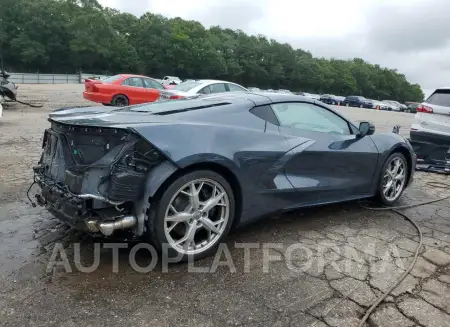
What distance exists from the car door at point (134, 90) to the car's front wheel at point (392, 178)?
11.3m

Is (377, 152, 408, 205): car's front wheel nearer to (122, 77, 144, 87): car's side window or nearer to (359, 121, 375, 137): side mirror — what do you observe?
(359, 121, 375, 137): side mirror

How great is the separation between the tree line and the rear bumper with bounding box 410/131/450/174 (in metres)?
56.8

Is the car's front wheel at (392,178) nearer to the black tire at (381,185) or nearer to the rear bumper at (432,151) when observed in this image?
the black tire at (381,185)

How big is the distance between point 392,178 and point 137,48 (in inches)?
2777

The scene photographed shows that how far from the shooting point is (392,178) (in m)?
4.84

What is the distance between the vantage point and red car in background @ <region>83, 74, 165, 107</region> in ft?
46.3

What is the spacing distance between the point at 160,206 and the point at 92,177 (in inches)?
21.6

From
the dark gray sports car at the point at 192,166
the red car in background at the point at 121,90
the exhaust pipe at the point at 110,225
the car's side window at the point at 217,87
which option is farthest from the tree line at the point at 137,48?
the exhaust pipe at the point at 110,225

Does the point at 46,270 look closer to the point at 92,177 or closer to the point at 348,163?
the point at 92,177

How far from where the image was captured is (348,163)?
13.8ft

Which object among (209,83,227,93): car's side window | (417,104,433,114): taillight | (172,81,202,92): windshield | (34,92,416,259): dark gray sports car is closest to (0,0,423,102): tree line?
(172,81,202,92): windshield

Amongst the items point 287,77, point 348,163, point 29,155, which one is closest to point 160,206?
point 348,163

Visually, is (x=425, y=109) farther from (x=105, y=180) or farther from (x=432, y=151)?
(x=105, y=180)

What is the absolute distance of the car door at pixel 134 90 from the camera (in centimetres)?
1452
